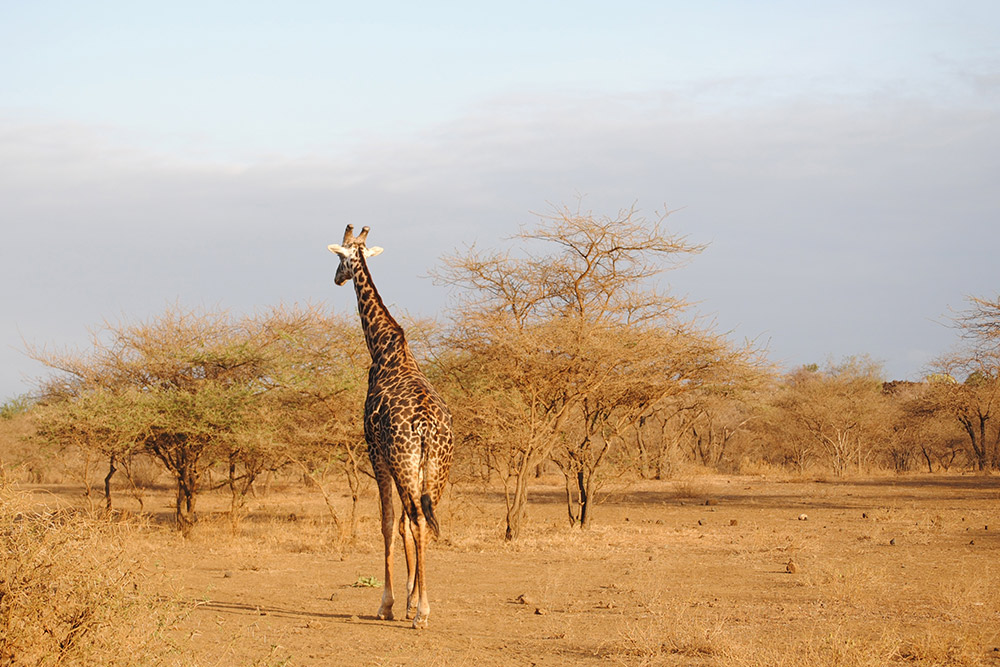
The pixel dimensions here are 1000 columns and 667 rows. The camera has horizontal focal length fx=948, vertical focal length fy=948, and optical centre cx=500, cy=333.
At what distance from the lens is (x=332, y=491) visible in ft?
75.7

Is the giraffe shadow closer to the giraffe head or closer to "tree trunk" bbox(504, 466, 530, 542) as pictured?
the giraffe head

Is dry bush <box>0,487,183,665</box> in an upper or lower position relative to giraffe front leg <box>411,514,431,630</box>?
upper

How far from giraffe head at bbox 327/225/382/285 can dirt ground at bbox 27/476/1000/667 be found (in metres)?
3.46

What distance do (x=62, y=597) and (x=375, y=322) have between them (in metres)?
5.90

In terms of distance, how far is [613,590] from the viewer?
32.8ft

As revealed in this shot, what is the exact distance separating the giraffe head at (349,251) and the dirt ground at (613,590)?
3.46 meters

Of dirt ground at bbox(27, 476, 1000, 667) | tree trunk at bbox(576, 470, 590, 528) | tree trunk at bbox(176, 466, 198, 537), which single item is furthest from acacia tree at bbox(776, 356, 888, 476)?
tree trunk at bbox(176, 466, 198, 537)

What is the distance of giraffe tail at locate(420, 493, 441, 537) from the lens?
8.45 m

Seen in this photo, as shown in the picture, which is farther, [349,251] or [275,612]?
[349,251]

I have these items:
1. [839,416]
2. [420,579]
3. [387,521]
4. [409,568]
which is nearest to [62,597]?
[420,579]

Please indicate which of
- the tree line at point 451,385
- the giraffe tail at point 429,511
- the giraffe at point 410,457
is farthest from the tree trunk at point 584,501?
the giraffe tail at point 429,511

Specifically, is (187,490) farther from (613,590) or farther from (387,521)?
(613,590)

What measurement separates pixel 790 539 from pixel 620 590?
228 inches

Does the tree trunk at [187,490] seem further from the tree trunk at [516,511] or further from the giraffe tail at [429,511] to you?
the giraffe tail at [429,511]
